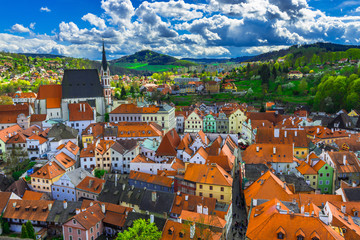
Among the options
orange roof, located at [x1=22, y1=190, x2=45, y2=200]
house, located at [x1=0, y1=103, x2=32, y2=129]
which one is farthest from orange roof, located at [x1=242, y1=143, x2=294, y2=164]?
house, located at [x1=0, y1=103, x2=32, y2=129]

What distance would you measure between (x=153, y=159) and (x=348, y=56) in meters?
A: 139

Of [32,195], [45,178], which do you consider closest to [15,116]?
[45,178]

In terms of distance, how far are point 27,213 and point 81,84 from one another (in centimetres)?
4448

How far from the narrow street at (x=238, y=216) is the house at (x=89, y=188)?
1871cm

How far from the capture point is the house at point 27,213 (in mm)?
36156

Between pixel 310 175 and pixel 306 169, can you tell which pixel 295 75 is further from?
pixel 310 175

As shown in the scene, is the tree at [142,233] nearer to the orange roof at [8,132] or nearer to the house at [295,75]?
the orange roof at [8,132]

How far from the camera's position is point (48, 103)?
71188mm

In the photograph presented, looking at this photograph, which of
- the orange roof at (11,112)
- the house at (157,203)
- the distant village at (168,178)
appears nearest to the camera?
the distant village at (168,178)

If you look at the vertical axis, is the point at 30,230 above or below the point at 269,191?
below

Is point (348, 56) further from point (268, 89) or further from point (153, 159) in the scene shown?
point (153, 159)

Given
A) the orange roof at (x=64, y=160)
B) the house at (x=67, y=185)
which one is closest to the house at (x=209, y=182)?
the house at (x=67, y=185)

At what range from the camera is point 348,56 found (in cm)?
14825

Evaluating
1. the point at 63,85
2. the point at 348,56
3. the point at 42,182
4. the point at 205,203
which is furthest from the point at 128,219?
the point at 348,56
